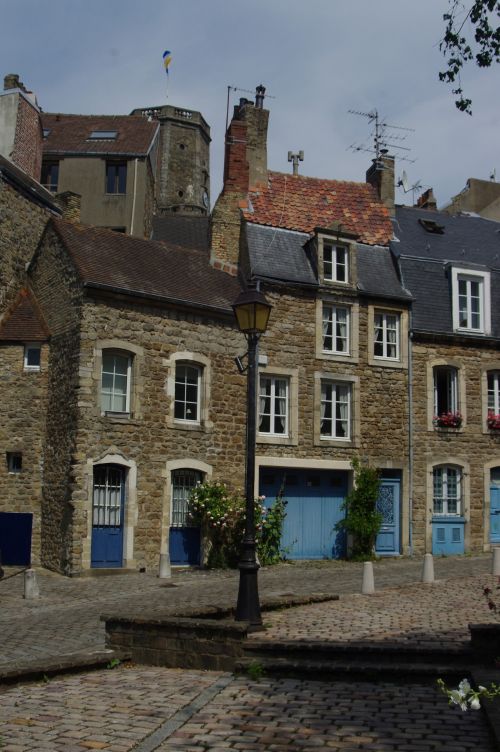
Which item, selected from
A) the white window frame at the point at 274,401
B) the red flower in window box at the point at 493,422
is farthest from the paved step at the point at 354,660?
the red flower in window box at the point at 493,422

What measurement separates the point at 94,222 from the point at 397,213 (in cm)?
1286

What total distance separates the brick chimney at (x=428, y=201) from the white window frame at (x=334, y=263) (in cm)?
798

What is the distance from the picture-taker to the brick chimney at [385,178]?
24.8 m

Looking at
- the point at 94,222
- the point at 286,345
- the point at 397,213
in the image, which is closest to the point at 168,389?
the point at 286,345

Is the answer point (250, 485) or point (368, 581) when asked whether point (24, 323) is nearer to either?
point (368, 581)

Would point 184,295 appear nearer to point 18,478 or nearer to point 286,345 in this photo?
point 286,345

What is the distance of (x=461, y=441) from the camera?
72.9ft

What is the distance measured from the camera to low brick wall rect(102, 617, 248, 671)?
8391 millimetres

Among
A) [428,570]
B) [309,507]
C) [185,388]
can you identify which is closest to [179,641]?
[428,570]

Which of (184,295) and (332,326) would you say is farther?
(332,326)

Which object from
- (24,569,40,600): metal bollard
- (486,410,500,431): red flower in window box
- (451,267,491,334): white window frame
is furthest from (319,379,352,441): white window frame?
(24,569,40,600): metal bollard

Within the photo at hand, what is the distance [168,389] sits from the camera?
19.1m

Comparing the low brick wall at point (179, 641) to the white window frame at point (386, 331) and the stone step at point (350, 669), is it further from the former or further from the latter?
the white window frame at point (386, 331)

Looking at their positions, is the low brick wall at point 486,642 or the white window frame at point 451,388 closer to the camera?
the low brick wall at point 486,642
